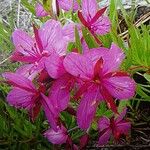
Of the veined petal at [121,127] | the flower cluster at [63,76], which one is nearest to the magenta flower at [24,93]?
the flower cluster at [63,76]

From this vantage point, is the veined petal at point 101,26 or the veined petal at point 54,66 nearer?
the veined petal at point 54,66

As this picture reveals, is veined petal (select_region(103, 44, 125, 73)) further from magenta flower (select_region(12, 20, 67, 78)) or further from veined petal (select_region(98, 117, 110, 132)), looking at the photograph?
veined petal (select_region(98, 117, 110, 132))

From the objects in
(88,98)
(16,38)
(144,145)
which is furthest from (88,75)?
(144,145)

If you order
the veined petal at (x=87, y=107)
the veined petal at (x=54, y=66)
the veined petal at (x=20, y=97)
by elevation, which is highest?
the veined petal at (x=54, y=66)

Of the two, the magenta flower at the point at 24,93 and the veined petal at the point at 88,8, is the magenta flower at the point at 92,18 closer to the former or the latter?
the veined petal at the point at 88,8

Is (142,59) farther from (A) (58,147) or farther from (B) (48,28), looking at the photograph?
(A) (58,147)

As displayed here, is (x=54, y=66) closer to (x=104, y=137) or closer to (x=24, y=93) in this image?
(x=24, y=93)

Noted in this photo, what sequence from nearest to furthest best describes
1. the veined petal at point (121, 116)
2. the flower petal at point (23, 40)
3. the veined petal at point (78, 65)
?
the veined petal at point (78, 65) < the flower petal at point (23, 40) < the veined petal at point (121, 116)

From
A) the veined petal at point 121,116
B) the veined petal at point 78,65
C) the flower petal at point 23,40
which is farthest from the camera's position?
the veined petal at point 121,116

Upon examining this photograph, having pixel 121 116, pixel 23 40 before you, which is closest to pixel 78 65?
pixel 23 40
